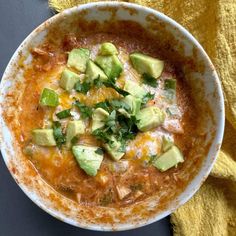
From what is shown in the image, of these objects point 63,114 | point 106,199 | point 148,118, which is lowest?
point 106,199

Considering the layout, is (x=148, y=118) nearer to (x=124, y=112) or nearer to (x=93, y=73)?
(x=124, y=112)

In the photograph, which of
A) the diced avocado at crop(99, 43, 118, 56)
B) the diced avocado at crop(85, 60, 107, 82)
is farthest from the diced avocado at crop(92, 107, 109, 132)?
the diced avocado at crop(99, 43, 118, 56)

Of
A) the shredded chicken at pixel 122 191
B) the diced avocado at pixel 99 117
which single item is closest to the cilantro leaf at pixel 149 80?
the diced avocado at pixel 99 117

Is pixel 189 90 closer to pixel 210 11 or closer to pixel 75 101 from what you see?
pixel 210 11

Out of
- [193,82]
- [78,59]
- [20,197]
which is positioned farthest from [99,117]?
[20,197]

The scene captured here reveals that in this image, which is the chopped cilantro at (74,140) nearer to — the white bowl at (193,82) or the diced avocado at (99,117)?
the diced avocado at (99,117)

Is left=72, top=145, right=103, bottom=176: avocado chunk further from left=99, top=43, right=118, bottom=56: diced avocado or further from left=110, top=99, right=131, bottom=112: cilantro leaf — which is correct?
left=99, top=43, right=118, bottom=56: diced avocado

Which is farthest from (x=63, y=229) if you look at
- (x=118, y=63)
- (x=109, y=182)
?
(x=118, y=63)

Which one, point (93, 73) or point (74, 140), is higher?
point (93, 73)
